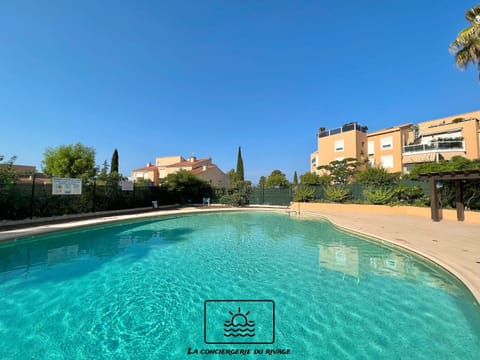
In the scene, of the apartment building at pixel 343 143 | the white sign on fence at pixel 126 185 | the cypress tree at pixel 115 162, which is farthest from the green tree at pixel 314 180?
the cypress tree at pixel 115 162

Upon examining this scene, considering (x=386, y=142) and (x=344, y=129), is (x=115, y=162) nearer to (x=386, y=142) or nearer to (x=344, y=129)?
(x=344, y=129)

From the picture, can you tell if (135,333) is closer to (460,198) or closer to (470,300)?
(470,300)

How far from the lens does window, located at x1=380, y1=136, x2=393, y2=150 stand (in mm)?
28500

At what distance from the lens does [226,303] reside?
408cm

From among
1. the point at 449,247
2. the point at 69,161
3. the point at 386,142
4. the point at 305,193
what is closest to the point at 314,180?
the point at 305,193

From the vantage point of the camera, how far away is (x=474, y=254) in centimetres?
560

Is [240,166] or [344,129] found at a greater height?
[344,129]

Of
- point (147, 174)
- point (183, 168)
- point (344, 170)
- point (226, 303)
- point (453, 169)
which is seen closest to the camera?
point (226, 303)

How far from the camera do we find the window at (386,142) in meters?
28.5

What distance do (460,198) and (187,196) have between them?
20.4m

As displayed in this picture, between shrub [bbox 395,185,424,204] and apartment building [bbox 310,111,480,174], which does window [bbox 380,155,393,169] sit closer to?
apartment building [bbox 310,111,480,174]

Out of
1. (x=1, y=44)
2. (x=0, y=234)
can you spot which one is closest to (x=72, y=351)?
(x=0, y=234)

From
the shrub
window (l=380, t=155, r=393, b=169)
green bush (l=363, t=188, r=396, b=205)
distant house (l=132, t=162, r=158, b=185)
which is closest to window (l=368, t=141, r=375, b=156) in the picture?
window (l=380, t=155, r=393, b=169)

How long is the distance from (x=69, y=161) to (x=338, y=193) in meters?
26.2
